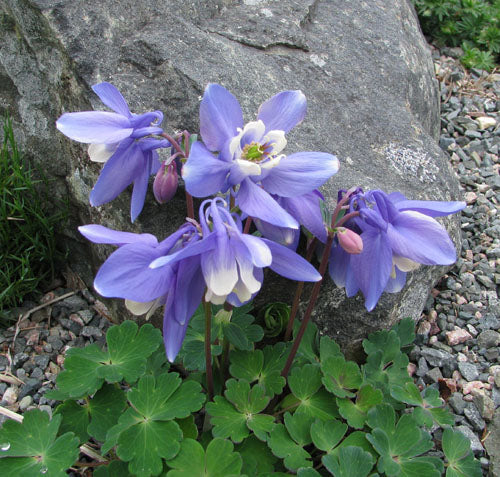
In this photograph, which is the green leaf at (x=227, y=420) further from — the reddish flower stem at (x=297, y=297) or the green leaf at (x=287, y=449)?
the reddish flower stem at (x=297, y=297)

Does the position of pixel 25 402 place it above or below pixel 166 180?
below

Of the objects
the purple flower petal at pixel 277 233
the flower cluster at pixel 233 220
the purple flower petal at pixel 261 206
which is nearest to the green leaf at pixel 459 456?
the flower cluster at pixel 233 220

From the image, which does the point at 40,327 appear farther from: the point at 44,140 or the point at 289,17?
the point at 289,17

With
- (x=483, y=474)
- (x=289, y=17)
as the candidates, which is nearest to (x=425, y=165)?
(x=289, y=17)

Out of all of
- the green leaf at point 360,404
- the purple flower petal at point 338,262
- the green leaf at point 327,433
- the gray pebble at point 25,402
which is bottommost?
the gray pebble at point 25,402

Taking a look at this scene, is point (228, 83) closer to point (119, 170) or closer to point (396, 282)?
point (119, 170)

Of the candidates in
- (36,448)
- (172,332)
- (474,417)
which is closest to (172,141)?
(172,332)
